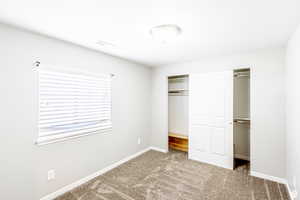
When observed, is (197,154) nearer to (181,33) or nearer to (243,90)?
(243,90)

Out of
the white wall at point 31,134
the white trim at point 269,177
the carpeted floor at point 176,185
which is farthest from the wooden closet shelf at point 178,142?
the white wall at point 31,134

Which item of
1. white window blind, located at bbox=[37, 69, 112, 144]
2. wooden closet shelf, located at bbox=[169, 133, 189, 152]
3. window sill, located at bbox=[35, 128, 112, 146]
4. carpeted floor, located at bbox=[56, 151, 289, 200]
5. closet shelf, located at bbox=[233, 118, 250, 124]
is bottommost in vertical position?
carpeted floor, located at bbox=[56, 151, 289, 200]

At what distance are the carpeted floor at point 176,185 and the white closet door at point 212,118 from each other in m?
0.30

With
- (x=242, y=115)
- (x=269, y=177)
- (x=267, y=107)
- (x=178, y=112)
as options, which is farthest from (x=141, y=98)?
(x=269, y=177)

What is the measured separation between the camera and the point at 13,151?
1735 mm

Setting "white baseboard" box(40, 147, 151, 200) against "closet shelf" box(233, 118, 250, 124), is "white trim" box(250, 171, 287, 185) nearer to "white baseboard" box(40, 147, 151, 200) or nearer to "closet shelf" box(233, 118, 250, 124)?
"closet shelf" box(233, 118, 250, 124)

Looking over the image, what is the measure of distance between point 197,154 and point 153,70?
2408 mm

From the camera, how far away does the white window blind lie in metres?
2.03

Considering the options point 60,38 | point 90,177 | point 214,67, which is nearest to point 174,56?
point 214,67

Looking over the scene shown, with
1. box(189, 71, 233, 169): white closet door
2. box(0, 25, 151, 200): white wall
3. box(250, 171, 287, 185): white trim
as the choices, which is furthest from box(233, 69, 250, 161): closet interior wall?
box(0, 25, 151, 200): white wall

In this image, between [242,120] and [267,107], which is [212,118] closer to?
[242,120]

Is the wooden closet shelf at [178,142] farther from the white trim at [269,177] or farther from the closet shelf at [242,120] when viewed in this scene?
the white trim at [269,177]

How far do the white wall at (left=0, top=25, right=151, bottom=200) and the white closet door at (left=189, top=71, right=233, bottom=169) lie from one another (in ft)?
6.11

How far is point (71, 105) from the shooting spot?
2312 millimetres
